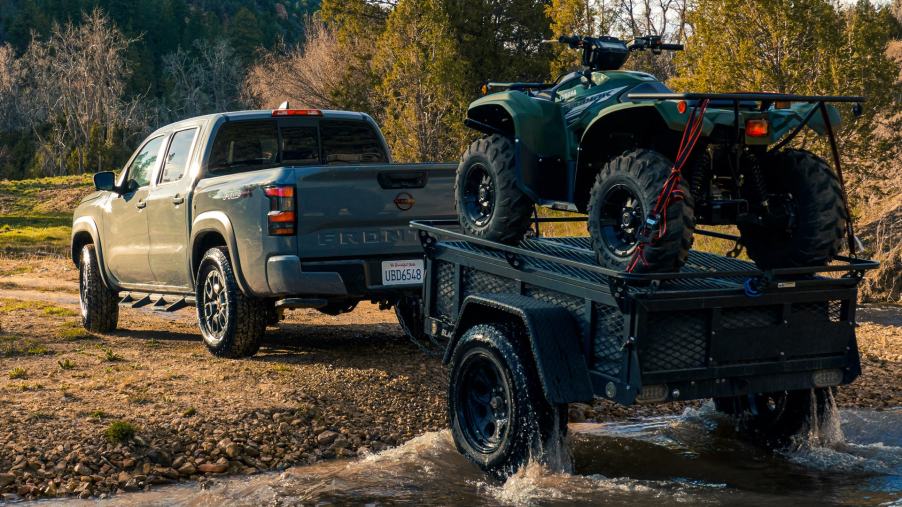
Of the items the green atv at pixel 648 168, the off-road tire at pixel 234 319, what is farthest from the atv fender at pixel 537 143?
the off-road tire at pixel 234 319

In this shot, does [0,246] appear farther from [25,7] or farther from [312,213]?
[25,7]

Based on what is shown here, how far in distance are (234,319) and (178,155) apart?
76.2 inches

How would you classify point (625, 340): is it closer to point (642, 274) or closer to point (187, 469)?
point (642, 274)

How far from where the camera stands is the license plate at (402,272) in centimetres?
831

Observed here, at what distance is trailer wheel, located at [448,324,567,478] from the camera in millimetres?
5406

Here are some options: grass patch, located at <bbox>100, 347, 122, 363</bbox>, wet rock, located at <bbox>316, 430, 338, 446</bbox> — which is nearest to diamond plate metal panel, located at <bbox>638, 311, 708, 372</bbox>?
wet rock, located at <bbox>316, 430, 338, 446</bbox>

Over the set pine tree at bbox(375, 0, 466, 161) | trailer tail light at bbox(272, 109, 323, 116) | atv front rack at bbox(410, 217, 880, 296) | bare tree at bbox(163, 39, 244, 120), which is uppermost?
bare tree at bbox(163, 39, 244, 120)

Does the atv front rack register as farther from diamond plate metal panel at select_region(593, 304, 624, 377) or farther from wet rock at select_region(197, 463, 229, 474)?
wet rock at select_region(197, 463, 229, 474)

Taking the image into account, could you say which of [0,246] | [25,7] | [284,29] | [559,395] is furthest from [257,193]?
[284,29]

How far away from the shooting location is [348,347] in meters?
9.48

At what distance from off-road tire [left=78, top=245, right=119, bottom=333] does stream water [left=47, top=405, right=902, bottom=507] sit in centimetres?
526

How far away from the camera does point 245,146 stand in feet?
30.4

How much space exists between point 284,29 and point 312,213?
328 feet

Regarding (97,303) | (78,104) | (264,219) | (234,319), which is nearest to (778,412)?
(264,219)
